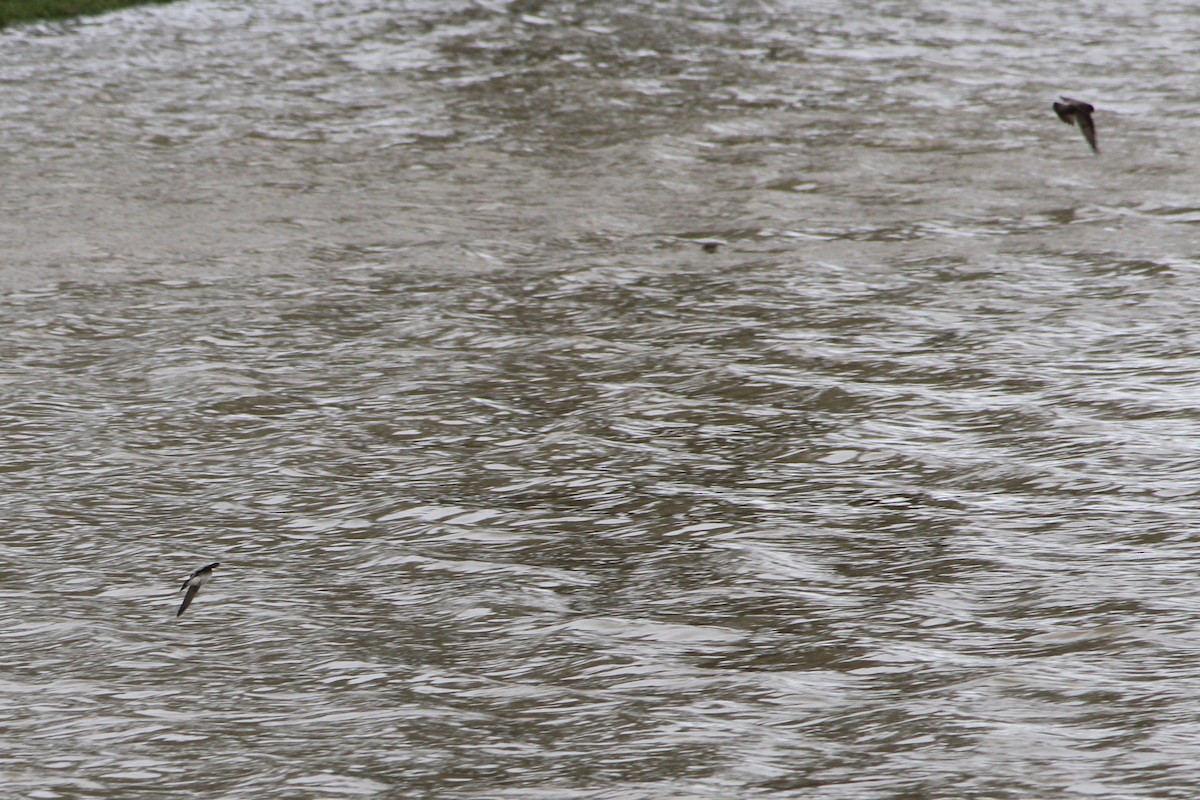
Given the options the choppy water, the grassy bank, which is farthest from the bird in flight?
the grassy bank

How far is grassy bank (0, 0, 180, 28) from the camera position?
8102mm

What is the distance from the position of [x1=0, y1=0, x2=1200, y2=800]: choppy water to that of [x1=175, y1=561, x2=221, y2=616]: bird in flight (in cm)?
4

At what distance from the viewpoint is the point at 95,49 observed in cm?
757

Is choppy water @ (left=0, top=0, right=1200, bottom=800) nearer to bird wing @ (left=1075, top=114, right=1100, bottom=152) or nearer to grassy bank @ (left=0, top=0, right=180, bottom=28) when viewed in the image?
bird wing @ (left=1075, top=114, right=1100, bottom=152)

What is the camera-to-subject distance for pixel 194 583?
2900mm

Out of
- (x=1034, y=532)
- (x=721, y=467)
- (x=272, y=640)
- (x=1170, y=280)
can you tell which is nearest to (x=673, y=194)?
(x=1170, y=280)

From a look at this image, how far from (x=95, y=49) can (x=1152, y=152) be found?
462 centimetres

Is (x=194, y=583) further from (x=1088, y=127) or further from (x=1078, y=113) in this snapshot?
(x=1088, y=127)

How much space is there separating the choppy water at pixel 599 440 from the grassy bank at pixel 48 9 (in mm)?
1360

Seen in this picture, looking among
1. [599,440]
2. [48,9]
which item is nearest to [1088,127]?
[599,440]

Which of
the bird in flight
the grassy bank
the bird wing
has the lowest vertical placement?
the bird in flight

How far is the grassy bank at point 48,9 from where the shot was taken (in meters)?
8.10

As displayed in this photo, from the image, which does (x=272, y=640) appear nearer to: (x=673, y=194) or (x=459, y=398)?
(x=459, y=398)

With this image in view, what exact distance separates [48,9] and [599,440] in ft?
18.9
